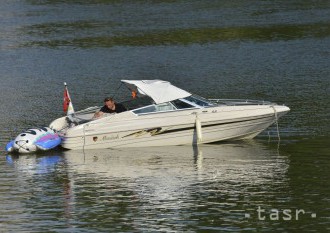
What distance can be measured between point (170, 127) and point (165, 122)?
27 centimetres

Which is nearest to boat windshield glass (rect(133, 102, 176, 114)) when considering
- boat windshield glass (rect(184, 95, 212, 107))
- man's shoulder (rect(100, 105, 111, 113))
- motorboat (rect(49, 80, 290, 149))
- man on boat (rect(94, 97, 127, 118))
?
motorboat (rect(49, 80, 290, 149))

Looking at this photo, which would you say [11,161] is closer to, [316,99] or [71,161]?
[71,161]

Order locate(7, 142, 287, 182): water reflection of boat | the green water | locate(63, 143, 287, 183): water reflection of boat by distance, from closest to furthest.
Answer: the green water
locate(63, 143, 287, 183): water reflection of boat
locate(7, 142, 287, 182): water reflection of boat

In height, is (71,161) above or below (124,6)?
below

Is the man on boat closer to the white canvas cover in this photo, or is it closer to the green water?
the white canvas cover

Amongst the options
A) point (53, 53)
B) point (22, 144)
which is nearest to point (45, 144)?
point (22, 144)

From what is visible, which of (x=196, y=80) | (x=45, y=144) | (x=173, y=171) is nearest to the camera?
(x=173, y=171)

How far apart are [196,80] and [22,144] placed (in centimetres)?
1675

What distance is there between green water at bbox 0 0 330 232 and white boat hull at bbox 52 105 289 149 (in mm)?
413

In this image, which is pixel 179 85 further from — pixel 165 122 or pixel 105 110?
pixel 165 122

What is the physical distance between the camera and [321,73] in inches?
1932

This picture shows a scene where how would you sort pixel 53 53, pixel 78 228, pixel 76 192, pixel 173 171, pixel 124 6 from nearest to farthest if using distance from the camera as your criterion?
pixel 78 228 < pixel 76 192 < pixel 173 171 < pixel 53 53 < pixel 124 6

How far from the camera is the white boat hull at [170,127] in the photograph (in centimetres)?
3359

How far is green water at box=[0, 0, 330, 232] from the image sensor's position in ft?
86.0
